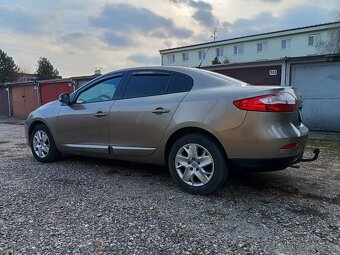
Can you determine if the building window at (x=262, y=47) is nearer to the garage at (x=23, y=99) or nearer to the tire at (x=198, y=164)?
the garage at (x=23, y=99)

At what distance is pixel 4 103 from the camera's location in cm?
2381

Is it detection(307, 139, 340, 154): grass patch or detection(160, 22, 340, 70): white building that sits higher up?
detection(160, 22, 340, 70): white building

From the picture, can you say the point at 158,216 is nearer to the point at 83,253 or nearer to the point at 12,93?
the point at 83,253

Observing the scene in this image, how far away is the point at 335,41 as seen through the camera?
2884 centimetres

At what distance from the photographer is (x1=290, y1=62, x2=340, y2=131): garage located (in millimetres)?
10961

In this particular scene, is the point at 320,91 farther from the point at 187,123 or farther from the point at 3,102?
the point at 3,102

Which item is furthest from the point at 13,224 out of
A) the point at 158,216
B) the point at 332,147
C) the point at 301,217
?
the point at 332,147

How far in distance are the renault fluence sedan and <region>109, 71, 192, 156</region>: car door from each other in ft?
0.04

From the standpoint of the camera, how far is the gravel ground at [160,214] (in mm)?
2695

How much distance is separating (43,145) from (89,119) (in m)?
1.33

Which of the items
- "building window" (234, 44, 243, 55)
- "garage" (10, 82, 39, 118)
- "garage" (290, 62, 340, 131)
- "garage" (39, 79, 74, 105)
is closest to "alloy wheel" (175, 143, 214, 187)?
"garage" (290, 62, 340, 131)

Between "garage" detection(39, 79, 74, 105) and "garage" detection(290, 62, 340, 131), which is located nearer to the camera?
"garage" detection(290, 62, 340, 131)

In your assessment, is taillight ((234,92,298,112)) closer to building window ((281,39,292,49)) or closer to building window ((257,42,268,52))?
building window ((281,39,292,49))

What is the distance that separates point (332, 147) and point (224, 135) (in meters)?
5.30
